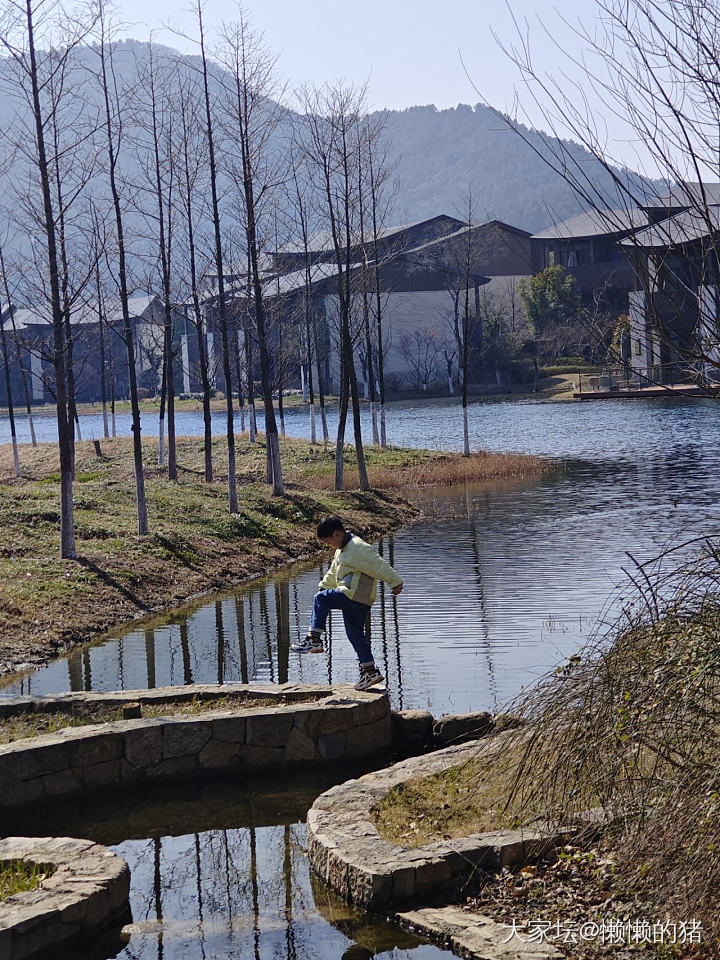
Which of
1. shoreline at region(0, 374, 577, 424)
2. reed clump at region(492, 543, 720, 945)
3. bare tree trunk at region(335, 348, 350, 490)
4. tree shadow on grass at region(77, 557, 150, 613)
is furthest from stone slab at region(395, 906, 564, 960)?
shoreline at region(0, 374, 577, 424)

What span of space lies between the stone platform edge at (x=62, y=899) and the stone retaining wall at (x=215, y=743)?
1.64 m

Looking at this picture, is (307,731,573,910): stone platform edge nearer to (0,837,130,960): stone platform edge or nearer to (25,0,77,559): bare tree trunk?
(0,837,130,960): stone platform edge

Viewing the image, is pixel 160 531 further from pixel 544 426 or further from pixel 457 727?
pixel 544 426

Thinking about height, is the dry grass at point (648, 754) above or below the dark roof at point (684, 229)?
below

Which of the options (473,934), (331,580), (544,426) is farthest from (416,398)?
(473,934)

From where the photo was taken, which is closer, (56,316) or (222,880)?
(222,880)

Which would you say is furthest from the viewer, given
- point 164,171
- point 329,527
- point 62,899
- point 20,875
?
point 164,171

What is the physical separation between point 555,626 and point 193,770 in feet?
19.2

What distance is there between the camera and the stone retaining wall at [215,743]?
910cm

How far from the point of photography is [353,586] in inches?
394

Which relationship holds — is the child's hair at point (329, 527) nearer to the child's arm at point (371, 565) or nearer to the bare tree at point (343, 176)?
the child's arm at point (371, 565)

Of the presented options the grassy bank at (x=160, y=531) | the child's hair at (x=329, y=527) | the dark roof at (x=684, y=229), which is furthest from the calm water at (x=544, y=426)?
the dark roof at (x=684, y=229)

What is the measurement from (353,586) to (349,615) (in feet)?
1.02

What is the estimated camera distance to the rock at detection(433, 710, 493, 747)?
9.40 m
